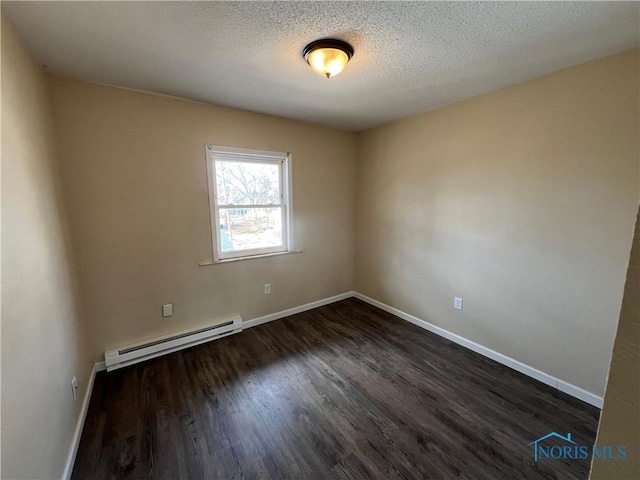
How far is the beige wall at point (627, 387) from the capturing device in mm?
513

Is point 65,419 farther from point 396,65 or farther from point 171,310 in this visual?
point 396,65

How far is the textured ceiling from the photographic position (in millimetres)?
1302

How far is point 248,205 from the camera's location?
2938mm

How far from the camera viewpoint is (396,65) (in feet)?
6.01

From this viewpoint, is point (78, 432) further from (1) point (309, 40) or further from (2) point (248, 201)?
(1) point (309, 40)

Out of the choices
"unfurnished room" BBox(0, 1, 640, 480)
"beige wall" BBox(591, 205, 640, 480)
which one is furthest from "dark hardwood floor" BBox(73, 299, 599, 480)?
"beige wall" BBox(591, 205, 640, 480)

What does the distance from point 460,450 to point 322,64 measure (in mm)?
2432

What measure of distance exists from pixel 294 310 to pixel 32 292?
8.10 ft

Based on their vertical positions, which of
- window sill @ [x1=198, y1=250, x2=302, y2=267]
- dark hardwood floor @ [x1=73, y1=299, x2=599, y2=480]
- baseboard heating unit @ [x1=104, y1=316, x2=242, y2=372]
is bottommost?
dark hardwood floor @ [x1=73, y1=299, x2=599, y2=480]

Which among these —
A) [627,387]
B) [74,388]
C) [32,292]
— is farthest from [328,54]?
[74,388]

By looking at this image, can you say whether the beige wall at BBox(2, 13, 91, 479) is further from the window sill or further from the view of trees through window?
the view of trees through window

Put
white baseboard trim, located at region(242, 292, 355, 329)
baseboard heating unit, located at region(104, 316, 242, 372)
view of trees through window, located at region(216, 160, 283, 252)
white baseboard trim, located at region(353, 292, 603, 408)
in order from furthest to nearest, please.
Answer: white baseboard trim, located at region(242, 292, 355, 329) → view of trees through window, located at region(216, 160, 283, 252) → baseboard heating unit, located at region(104, 316, 242, 372) → white baseboard trim, located at region(353, 292, 603, 408)

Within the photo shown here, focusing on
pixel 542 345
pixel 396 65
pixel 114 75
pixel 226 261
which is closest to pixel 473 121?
pixel 396 65

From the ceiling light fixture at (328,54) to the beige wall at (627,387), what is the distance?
1592 millimetres
